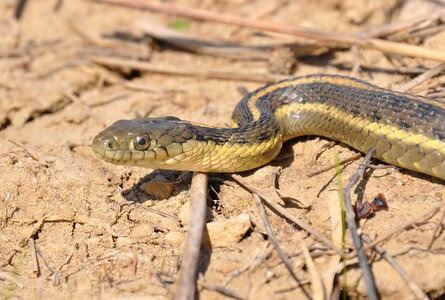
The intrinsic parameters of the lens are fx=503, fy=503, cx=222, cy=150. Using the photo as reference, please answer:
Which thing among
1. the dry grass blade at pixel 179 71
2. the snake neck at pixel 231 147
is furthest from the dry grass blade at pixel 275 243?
the dry grass blade at pixel 179 71

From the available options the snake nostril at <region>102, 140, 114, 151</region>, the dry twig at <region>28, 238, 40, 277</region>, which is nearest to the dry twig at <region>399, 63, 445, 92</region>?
the snake nostril at <region>102, 140, 114, 151</region>

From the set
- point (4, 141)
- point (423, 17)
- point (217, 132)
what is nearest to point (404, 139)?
point (217, 132)

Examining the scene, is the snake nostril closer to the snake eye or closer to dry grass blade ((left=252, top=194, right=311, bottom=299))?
the snake eye

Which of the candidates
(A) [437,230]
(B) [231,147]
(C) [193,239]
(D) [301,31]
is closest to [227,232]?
(C) [193,239]

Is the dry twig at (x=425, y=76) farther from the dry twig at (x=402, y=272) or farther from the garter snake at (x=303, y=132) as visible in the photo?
the dry twig at (x=402, y=272)

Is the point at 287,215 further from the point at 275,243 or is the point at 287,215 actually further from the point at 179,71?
the point at 179,71

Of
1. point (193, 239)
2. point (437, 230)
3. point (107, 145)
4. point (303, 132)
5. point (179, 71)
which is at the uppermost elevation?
point (179, 71)
